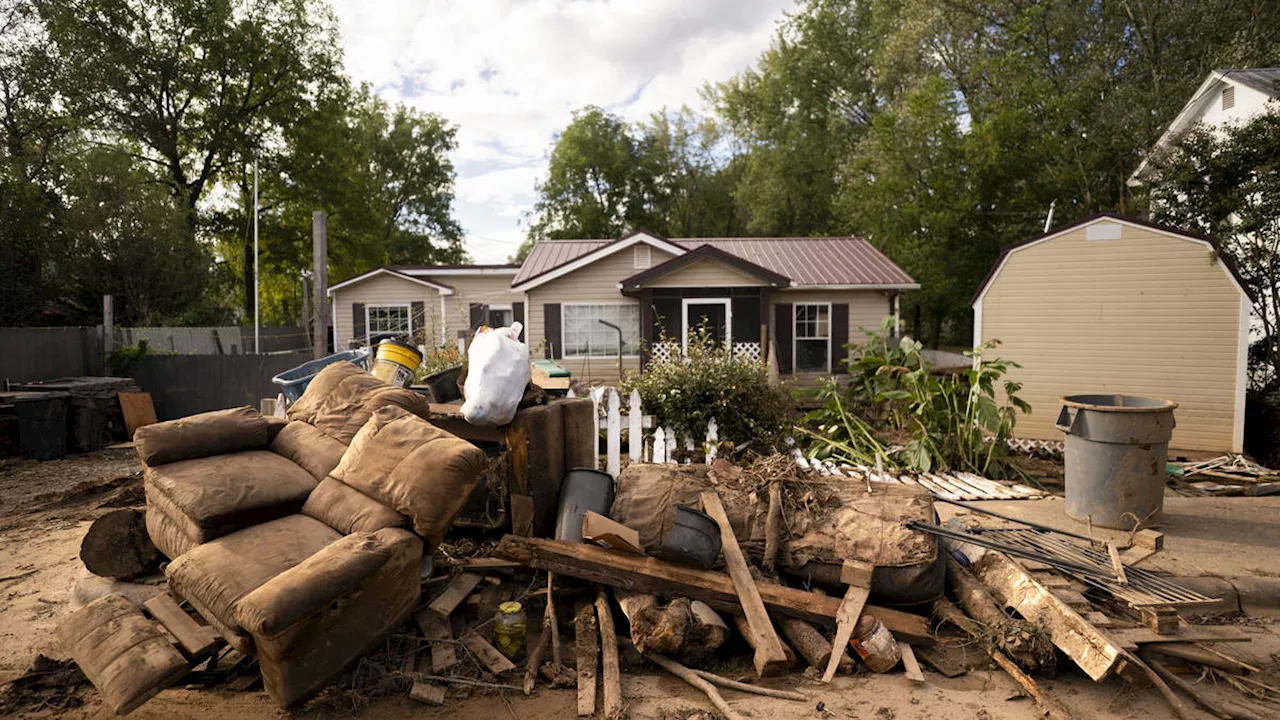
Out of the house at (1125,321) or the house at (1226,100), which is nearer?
the house at (1125,321)

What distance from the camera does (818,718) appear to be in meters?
3.09

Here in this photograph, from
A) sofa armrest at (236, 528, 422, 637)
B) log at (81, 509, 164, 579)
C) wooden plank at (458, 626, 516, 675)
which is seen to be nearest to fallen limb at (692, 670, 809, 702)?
wooden plank at (458, 626, 516, 675)

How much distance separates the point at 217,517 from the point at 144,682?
76 cm

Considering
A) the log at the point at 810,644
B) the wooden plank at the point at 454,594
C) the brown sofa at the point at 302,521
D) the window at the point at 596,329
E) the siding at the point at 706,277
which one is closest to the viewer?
the brown sofa at the point at 302,521

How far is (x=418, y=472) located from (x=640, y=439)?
10.8 ft

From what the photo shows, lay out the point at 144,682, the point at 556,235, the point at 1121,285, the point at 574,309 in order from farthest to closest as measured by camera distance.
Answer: the point at 556,235
the point at 574,309
the point at 1121,285
the point at 144,682

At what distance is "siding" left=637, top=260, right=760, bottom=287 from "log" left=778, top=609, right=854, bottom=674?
38.9ft

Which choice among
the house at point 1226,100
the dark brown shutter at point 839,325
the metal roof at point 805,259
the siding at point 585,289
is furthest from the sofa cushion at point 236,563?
the house at point 1226,100

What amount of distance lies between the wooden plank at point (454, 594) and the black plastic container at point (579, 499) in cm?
59

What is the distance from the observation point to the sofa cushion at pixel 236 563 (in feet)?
9.86

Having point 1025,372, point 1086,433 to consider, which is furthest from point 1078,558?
point 1025,372

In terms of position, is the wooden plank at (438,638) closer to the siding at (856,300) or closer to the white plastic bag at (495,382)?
the white plastic bag at (495,382)

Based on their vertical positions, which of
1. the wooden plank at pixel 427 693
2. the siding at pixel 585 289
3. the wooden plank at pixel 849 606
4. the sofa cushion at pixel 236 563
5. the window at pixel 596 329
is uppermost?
the siding at pixel 585 289

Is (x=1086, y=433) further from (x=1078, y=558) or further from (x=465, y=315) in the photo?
(x=465, y=315)
